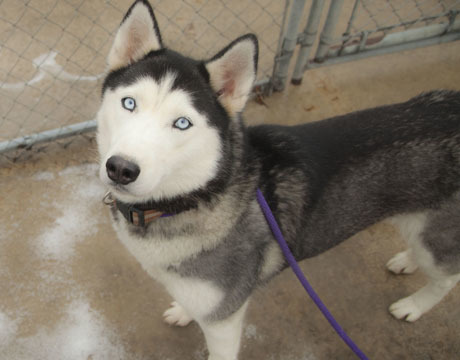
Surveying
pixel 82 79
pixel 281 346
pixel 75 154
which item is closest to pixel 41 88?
pixel 82 79

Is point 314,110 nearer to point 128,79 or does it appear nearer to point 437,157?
point 437,157

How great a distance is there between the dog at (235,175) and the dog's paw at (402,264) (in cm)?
51

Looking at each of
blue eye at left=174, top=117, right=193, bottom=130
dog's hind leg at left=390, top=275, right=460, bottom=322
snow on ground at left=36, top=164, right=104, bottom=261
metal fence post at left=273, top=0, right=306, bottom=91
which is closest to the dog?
blue eye at left=174, top=117, right=193, bottom=130

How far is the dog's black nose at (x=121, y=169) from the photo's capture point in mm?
1274

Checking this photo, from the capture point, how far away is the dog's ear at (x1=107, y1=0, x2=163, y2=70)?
1.58m

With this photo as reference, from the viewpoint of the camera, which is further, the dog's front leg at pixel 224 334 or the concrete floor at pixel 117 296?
the concrete floor at pixel 117 296

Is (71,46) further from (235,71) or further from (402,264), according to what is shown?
(402,264)

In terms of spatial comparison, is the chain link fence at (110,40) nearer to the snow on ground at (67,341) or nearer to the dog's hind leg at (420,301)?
the snow on ground at (67,341)

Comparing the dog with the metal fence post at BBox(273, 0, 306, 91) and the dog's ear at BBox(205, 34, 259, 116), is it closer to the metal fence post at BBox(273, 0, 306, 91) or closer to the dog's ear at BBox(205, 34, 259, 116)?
the dog's ear at BBox(205, 34, 259, 116)

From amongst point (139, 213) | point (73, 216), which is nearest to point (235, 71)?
point (139, 213)

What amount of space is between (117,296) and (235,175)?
4.66 ft

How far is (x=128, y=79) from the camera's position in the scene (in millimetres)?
1531

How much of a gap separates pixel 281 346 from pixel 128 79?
1.92m

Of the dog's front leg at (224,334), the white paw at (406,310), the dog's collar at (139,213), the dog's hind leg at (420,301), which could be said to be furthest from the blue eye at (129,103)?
the white paw at (406,310)
